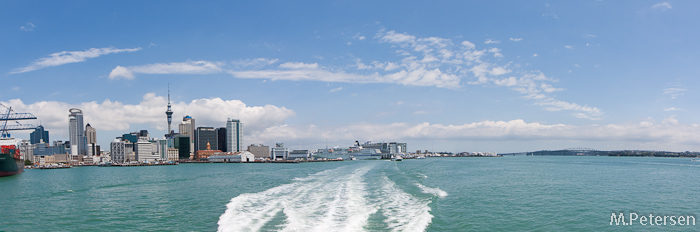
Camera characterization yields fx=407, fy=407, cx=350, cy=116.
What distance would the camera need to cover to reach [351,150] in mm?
187500

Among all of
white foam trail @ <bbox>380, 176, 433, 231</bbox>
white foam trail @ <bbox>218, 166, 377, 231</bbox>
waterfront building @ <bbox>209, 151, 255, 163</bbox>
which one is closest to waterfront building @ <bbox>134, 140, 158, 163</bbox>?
waterfront building @ <bbox>209, 151, 255, 163</bbox>

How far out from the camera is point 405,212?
1939 centimetres

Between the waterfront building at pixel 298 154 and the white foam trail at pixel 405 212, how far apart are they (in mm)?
159734

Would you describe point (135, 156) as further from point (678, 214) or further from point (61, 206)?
point (678, 214)

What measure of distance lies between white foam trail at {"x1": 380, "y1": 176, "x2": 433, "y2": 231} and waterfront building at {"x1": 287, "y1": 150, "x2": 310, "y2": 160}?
160 meters

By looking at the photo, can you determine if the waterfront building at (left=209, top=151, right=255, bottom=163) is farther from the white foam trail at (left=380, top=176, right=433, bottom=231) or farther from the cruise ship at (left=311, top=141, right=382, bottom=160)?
the white foam trail at (left=380, top=176, right=433, bottom=231)

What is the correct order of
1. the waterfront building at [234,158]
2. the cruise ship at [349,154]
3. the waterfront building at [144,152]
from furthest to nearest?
the waterfront building at [144,152]
the cruise ship at [349,154]
the waterfront building at [234,158]

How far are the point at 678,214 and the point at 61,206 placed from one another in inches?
1320

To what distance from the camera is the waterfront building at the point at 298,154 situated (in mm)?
183625

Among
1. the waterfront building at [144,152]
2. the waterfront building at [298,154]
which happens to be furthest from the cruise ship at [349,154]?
the waterfront building at [144,152]

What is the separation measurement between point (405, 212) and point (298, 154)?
171m

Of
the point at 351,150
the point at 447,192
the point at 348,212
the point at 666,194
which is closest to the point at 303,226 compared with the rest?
the point at 348,212

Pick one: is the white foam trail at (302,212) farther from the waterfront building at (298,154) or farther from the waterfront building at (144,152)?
the waterfront building at (144,152)

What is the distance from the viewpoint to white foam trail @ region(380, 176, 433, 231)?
16428 millimetres
